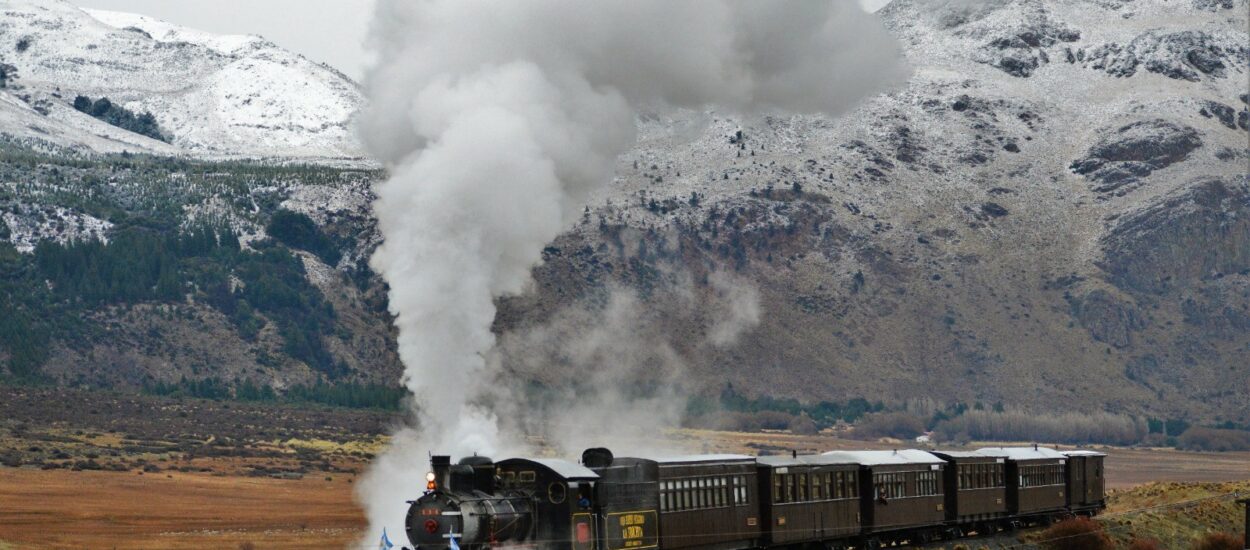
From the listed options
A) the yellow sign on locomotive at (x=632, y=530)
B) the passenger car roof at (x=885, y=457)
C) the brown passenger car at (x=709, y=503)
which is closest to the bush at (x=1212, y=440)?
the passenger car roof at (x=885, y=457)

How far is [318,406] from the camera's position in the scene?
155 m

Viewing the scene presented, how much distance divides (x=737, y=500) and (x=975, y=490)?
1780 cm

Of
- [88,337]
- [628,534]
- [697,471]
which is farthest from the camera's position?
[88,337]

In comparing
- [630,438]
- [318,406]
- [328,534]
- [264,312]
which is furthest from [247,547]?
[264,312]

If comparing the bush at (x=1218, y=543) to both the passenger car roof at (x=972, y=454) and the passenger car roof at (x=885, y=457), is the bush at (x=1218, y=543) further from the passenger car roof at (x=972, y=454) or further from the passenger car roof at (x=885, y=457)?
the passenger car roof at (x=885, y=457)

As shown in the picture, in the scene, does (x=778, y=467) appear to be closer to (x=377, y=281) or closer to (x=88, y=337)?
(x=88, y=337)

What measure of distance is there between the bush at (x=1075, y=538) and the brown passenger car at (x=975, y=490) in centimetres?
196

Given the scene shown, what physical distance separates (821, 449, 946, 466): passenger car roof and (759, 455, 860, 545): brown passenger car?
69 centimetres

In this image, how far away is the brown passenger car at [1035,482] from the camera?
63.5 meters

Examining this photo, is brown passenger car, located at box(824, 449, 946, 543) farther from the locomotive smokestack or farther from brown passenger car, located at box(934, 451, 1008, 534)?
the locomotive smokestack

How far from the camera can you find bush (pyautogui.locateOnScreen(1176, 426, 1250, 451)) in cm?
18962

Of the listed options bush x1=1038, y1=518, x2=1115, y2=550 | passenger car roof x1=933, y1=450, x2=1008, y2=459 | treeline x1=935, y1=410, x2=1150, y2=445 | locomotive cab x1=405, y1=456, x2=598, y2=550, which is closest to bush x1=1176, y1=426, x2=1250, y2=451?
treeline x1=935, y1=410, x2=1150, y2=445

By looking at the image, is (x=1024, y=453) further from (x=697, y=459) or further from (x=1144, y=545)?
(x=697, y=459)

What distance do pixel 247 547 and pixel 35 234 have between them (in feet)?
481
